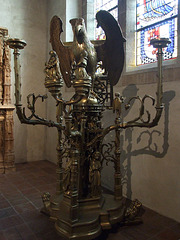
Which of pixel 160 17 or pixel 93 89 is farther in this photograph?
pixel 160 17

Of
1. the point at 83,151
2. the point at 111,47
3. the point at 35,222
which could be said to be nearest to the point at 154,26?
the point at 111,47

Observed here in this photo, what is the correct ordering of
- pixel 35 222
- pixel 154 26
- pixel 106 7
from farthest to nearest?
pixel 106 7 < pixel 154 26 < pixel 35 222

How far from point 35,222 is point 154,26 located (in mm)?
2803

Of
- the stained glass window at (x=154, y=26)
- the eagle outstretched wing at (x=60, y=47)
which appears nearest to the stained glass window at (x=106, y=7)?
the stained glass window at (x=154, y=26)

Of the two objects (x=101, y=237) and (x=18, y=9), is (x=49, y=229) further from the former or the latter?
(x=18, y=9)

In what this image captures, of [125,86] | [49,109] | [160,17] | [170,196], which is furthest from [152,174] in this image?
[49,109]

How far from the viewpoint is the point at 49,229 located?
2.08 m

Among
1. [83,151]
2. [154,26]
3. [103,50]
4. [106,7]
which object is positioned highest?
[106,7]

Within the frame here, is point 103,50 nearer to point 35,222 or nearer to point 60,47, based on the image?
point 60,47

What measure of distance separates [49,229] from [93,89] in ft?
4.88

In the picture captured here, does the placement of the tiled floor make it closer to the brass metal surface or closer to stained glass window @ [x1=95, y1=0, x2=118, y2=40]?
the brass metal surface

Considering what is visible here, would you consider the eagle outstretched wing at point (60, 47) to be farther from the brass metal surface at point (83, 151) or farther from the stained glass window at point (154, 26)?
the stained glass window at point (154, 26)

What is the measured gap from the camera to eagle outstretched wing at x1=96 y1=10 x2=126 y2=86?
88.7 inches

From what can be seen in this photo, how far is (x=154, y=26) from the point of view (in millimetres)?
2945
